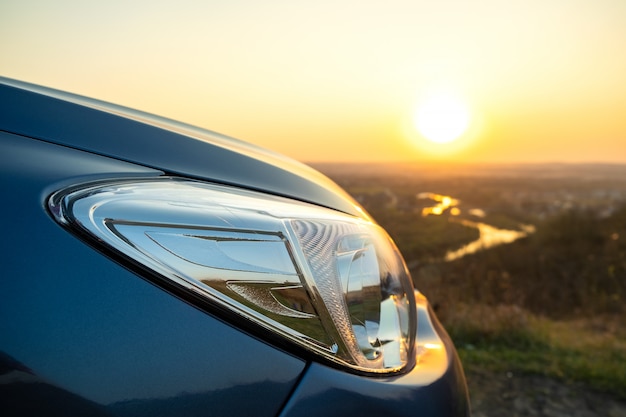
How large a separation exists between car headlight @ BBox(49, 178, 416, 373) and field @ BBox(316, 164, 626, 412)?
94 cm

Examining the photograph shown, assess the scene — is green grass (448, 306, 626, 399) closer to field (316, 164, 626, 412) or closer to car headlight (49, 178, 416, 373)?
field (316, 164, 626, 412)

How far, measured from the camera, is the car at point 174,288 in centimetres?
67

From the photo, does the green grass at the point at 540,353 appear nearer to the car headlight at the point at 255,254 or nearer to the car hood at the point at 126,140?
the car headlight at the point at 255,254

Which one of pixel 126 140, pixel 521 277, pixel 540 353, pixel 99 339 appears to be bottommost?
pixel 521 277

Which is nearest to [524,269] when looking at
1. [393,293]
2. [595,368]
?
[595,368]

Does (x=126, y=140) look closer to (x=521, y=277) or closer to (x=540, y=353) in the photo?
(x=540, y=353)

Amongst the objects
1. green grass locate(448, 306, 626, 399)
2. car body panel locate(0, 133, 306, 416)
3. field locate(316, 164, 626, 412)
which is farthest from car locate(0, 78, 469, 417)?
green grass locate(448, 306, 626, 399)

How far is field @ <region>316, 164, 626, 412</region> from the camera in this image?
4.23 m

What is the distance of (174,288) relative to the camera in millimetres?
746

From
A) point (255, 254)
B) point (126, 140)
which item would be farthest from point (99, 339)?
point (126, 140)

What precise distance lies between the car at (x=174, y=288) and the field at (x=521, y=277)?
967 mm

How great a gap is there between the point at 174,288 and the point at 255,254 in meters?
0.14

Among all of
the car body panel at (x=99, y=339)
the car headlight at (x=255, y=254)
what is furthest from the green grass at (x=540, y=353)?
the car body panel at (x=99, y=339)

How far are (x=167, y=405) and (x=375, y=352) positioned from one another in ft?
1.29
